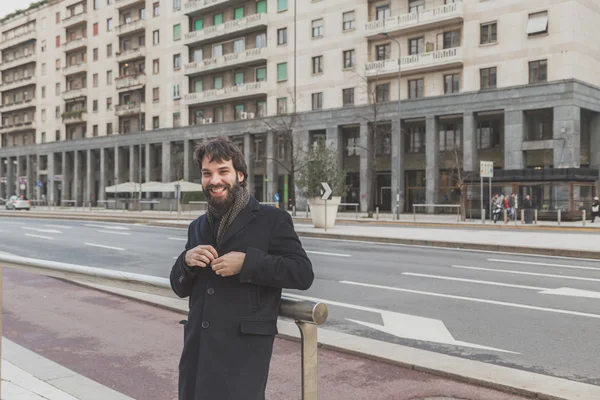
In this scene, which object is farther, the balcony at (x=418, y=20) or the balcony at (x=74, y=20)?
the balcony at (x=74, y=20)

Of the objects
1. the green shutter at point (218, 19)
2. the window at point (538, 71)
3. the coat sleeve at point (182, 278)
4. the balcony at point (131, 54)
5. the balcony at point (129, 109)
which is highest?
the green shutter at point (218, 19)

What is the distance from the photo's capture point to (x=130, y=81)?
6425cm

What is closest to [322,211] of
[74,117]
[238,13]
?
[238,13]

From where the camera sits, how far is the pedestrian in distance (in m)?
2.51

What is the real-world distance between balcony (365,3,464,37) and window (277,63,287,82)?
343 inches

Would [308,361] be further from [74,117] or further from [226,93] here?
[74,117]

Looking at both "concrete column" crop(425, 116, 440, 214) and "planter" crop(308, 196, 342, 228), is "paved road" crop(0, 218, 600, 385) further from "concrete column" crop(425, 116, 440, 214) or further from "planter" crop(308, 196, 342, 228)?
"concrete column" crop(425, 116, 440, 214)

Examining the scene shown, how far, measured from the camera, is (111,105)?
6744 centimetres

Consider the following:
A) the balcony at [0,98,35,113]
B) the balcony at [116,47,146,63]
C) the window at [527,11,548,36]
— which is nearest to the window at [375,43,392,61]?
the window at [527,11,548,36]

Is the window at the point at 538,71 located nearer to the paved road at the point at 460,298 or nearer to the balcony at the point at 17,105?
the paved road at the point at 460,298

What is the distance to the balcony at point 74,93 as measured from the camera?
234 feet

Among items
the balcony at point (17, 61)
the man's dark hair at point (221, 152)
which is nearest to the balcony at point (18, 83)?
the balcony at point (17, 61)

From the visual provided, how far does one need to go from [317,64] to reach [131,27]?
84.2 feet

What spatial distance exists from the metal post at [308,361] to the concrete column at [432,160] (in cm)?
4051
